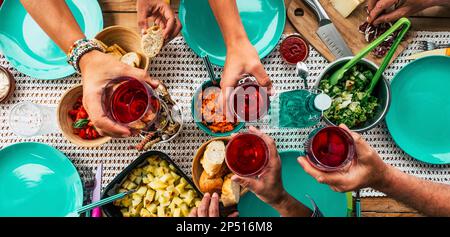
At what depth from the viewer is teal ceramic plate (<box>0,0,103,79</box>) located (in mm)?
1209

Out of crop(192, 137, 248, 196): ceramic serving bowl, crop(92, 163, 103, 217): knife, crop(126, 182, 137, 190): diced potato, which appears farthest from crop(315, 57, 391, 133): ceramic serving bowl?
crop(92, 163, 103, 217): knife

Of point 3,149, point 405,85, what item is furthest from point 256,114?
point 3,149

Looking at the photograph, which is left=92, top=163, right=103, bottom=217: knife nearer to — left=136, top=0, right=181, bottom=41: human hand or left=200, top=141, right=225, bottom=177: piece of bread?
left=200, top=141, right=225, bottom=177: piece of bread

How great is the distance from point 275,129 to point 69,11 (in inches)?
29.2

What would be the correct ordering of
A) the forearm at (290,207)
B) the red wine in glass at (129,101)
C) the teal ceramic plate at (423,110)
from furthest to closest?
the teal ceramic plate at (423,110) → the forearm at (290,207) → the red wine in glass at (129,101)

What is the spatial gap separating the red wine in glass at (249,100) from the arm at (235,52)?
0.08ft

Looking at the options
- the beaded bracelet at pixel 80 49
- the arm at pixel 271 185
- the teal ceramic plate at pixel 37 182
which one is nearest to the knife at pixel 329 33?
the arm at pixel 271 185

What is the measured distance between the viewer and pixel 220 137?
1.12 m

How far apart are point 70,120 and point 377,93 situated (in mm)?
952

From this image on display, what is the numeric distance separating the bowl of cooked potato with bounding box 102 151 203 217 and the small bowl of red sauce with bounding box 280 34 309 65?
502 millimetres

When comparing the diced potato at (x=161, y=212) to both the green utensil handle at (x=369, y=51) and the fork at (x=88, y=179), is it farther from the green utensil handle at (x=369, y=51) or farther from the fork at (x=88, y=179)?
the green utensil handle at (x=369, y=51)

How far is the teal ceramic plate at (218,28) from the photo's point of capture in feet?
3.95

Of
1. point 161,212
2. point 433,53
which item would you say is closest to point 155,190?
point 161,212

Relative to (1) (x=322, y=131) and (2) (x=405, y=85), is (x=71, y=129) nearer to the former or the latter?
(1) (x=322, y=131)
